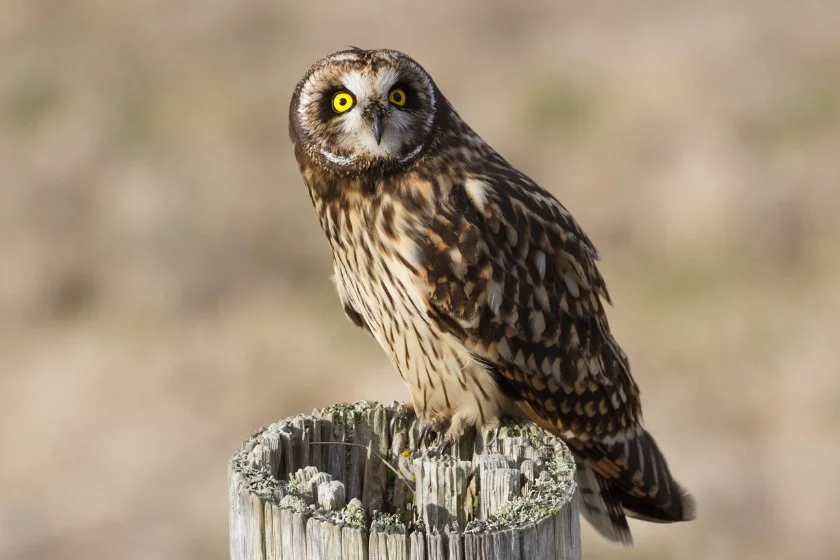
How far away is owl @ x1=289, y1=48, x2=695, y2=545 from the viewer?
4.04 m

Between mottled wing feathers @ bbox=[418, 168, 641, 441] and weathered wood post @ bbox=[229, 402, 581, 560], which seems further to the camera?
mottled wing feathers @ bbox=[418, 168, 641, 441]

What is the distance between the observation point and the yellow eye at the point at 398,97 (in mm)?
4016

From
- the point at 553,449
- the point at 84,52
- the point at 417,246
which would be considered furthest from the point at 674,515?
the point at 84,52

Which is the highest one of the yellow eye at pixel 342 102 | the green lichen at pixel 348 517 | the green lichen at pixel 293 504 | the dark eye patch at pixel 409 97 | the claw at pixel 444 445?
the dark eye patch at pixel 409 97

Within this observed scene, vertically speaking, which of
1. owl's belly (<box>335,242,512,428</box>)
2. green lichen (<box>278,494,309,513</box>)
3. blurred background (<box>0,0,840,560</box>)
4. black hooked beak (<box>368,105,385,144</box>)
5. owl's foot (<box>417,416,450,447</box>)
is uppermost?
blurred background (<box>0,0,840,560</box>)

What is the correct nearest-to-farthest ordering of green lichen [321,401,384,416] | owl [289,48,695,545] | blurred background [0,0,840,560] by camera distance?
green lichen [321,401,384,416]
owl [289,48,695,545]
blurred background [0,0,840,560]

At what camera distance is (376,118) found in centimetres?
394

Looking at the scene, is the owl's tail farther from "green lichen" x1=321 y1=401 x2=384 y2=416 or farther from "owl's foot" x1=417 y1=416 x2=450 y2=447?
"green lichen" x1=321 y1=401 x2=384 y2=416

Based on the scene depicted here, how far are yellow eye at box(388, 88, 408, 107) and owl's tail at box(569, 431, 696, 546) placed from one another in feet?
4.64

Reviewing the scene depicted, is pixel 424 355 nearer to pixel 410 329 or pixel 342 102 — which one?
pixel 410 329

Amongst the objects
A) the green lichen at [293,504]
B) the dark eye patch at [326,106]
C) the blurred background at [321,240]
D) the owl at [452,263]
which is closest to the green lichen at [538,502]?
the green lichen at [293,504]

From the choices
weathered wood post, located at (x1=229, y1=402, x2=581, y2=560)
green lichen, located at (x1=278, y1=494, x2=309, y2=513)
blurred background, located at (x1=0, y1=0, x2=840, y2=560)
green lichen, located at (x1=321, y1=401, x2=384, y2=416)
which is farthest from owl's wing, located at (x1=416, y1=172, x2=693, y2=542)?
blurred background, located at (x1=0, y1=0, x2=840, y2=560)

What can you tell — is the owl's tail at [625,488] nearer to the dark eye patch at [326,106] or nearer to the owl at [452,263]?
the owl at [452,263]

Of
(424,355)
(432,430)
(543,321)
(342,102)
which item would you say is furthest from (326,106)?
(432,430)
